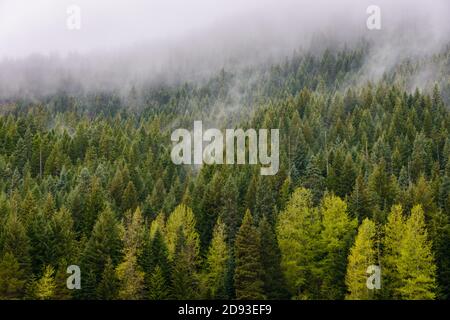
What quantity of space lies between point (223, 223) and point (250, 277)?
45.4 ft

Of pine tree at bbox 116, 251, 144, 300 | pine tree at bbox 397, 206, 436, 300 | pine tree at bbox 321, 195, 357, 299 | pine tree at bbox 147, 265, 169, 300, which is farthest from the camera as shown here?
pine tree at bbox 321, 195, 357, 299

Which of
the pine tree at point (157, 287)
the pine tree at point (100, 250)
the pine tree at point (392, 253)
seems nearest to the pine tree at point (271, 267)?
the pine tree at point (392, 253)

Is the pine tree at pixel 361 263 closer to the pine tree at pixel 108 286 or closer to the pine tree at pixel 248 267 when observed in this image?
the pine tree at pixel 248 267

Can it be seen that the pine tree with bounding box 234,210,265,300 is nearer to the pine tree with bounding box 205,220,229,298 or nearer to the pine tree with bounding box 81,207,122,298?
the pine tree with bounding box 205,220,229,298

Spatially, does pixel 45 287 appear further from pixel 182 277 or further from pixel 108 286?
pixel 182 277

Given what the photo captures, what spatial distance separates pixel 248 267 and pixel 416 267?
52.5 feet

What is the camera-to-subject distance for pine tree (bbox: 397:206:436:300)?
2029 inches

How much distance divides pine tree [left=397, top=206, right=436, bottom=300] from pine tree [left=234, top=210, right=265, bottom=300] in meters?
13.4

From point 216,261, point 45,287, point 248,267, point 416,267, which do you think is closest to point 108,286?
point 45,287

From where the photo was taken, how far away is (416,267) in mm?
52219

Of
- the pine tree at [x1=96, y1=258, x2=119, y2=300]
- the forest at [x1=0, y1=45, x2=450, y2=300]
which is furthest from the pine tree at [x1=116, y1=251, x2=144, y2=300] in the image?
the pine tree at [x1=96, y1=258, x2=119, y2=300]
